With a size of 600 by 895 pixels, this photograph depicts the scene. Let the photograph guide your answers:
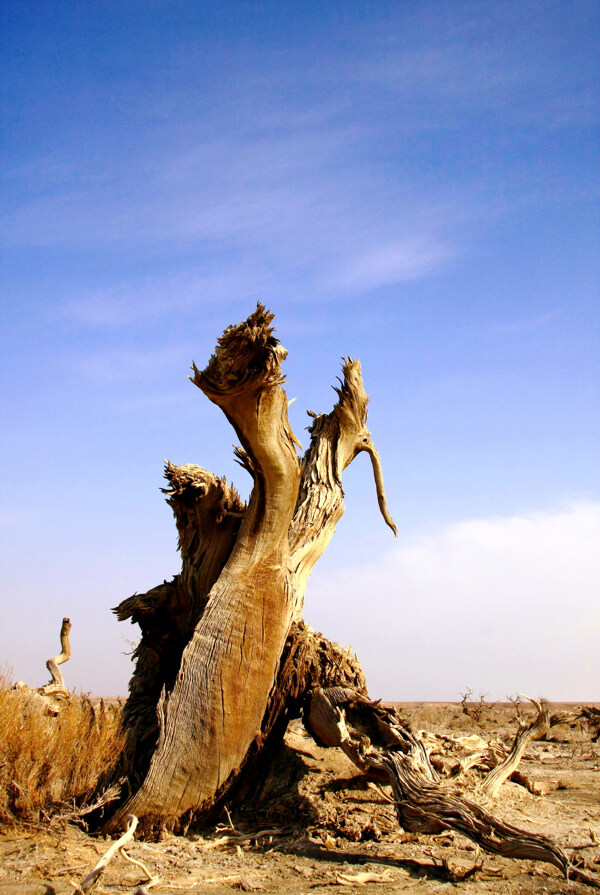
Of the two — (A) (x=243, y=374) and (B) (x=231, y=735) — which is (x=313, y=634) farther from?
(A) (x=243, y=374)

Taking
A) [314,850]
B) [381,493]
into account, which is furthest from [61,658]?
[314,850]

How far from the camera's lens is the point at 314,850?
551cm

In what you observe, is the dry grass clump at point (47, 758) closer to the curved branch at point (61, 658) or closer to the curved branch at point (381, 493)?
the curved branch at point (381, 493)

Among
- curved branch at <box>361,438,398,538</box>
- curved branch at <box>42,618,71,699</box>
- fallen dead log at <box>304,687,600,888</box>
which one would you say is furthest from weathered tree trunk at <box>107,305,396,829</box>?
curved branch at <box>42,618,71,699</box>

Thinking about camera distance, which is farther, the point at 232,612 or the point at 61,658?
the point at 61,658

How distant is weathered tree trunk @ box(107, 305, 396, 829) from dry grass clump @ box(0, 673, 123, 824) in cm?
38

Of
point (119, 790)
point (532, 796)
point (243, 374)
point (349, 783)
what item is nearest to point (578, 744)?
Result: point (532, 796)

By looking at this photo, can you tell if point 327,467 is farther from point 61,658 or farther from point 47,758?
point 61,658

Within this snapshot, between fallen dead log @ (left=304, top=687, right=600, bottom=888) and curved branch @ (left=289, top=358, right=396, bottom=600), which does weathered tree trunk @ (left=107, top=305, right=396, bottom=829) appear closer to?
curved branch @ (left=289, top=358, right=396, bottom=600)

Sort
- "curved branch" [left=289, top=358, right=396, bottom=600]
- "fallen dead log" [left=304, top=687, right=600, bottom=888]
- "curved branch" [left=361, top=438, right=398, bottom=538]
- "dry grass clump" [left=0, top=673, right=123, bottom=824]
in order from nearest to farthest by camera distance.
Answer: "fallen dead log" [left=304, top=687, right=600, bottom=888], "dry grass clump" [left=0, top=673, right=123, bottom=824], "curved branch" [left=289, top=358, right=396, bottom=600], "curved branch" [left=361, top=438, right=398, bottom=538]

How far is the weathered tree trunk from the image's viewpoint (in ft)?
19.5

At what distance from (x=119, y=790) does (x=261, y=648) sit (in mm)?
1629

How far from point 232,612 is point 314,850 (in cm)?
202

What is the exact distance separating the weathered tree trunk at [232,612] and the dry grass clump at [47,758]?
384 millimetres
